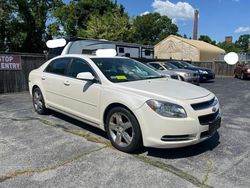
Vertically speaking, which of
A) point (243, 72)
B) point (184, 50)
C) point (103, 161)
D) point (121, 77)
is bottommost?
point (103, 161)

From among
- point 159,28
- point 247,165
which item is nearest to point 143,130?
point 247,165

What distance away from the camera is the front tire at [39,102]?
21.4 feet

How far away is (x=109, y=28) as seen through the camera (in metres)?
31.1

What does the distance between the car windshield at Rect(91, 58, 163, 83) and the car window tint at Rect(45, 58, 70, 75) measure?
867 millimetres

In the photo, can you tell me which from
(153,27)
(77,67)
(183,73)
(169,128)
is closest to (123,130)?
(169,128)

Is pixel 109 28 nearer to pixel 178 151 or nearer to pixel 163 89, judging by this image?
pixel 163 89

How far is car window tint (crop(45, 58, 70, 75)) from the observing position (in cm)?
574

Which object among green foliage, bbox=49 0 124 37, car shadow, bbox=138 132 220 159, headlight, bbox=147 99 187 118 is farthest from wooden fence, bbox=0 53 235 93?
green foliage, bbox=49 0 124 37

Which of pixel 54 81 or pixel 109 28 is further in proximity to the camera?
pixel 109 28

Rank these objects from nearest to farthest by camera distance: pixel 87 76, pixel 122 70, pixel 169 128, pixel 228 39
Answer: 1. pixel 169 128
2. pixel 87 76
3. pixel 122 70
4. pixel 228 39

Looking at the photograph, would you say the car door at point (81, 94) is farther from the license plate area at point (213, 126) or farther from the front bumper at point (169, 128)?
the license plate area at point (213, 126)

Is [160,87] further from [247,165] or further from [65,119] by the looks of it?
[65,119]

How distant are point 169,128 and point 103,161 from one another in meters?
1.03

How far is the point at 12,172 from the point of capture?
3607mm
